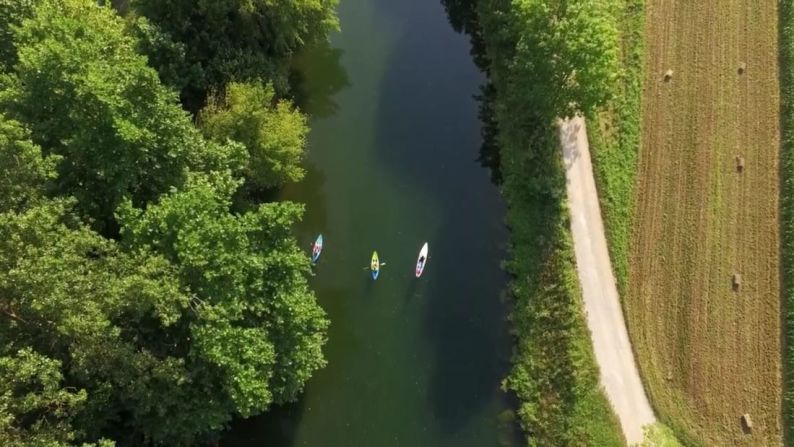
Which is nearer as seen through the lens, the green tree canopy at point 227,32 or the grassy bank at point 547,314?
the grassy bank at point 547,314

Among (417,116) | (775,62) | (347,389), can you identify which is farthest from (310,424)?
(775,62)

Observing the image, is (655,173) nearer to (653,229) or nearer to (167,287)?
(653,229)

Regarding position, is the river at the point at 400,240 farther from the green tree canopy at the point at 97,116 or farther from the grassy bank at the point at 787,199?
the grassy bank at the point at 787,199

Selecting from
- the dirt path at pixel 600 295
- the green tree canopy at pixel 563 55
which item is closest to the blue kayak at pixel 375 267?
the dirt path at pixel 600 295

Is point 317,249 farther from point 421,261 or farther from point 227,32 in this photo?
point 227,32

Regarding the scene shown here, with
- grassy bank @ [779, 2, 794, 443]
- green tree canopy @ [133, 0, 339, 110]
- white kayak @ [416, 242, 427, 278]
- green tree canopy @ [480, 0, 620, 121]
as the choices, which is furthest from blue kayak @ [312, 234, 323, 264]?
grassy bank @ [779, 2, 794, 443]

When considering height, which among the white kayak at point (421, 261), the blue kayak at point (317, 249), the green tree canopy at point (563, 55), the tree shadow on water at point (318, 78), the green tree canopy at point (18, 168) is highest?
the tree shadow on water at point (318, 78)

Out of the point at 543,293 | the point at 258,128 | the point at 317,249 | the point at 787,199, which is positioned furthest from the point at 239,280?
the point at 787,199

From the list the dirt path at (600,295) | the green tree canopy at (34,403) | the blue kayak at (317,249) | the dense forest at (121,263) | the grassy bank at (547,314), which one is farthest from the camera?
the blue kayak at (317,249)
